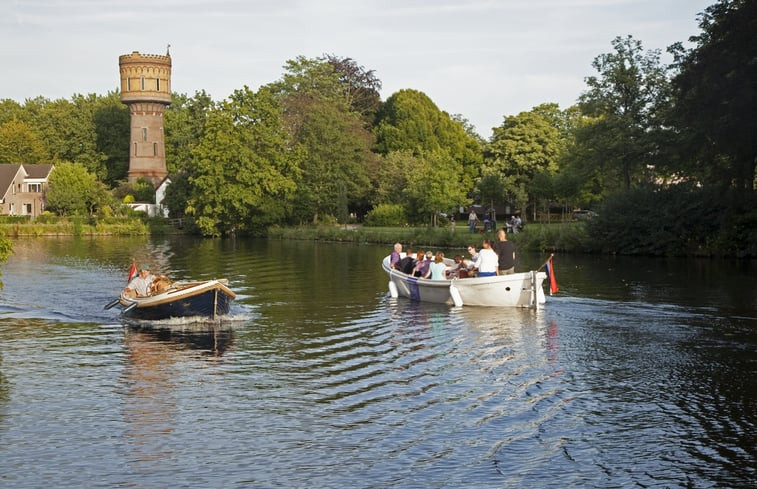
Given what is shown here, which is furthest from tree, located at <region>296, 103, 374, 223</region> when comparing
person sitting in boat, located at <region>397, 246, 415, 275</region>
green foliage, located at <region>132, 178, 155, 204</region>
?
person sitting in boat, located at <region>397, 246, 415, 275</region>

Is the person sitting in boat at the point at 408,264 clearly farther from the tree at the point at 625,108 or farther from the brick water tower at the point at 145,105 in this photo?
the brick water tower at the point at 145,105

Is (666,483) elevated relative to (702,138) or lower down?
lower down

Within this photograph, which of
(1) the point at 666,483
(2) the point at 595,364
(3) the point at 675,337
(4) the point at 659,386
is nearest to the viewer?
(1) the point at 666,483

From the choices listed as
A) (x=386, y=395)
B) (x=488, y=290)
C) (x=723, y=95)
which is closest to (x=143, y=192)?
(x=723, y=95)

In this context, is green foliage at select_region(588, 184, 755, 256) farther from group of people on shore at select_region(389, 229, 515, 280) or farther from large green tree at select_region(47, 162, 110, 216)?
large green tree at select_region(47, 162, 110, 216)

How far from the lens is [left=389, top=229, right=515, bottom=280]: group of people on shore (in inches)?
1002

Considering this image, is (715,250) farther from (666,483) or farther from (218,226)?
(218,226)

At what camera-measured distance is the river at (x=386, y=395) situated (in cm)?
1079

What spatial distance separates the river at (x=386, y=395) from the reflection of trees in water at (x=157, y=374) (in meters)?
0.05

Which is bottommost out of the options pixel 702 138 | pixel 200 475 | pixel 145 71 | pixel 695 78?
pixel 200 475

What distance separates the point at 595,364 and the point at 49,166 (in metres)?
99.7

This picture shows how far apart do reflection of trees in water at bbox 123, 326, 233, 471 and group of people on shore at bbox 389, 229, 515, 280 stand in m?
8.09

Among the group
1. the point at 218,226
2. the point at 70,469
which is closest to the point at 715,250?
the point at 70,469

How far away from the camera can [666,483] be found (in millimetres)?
10250
